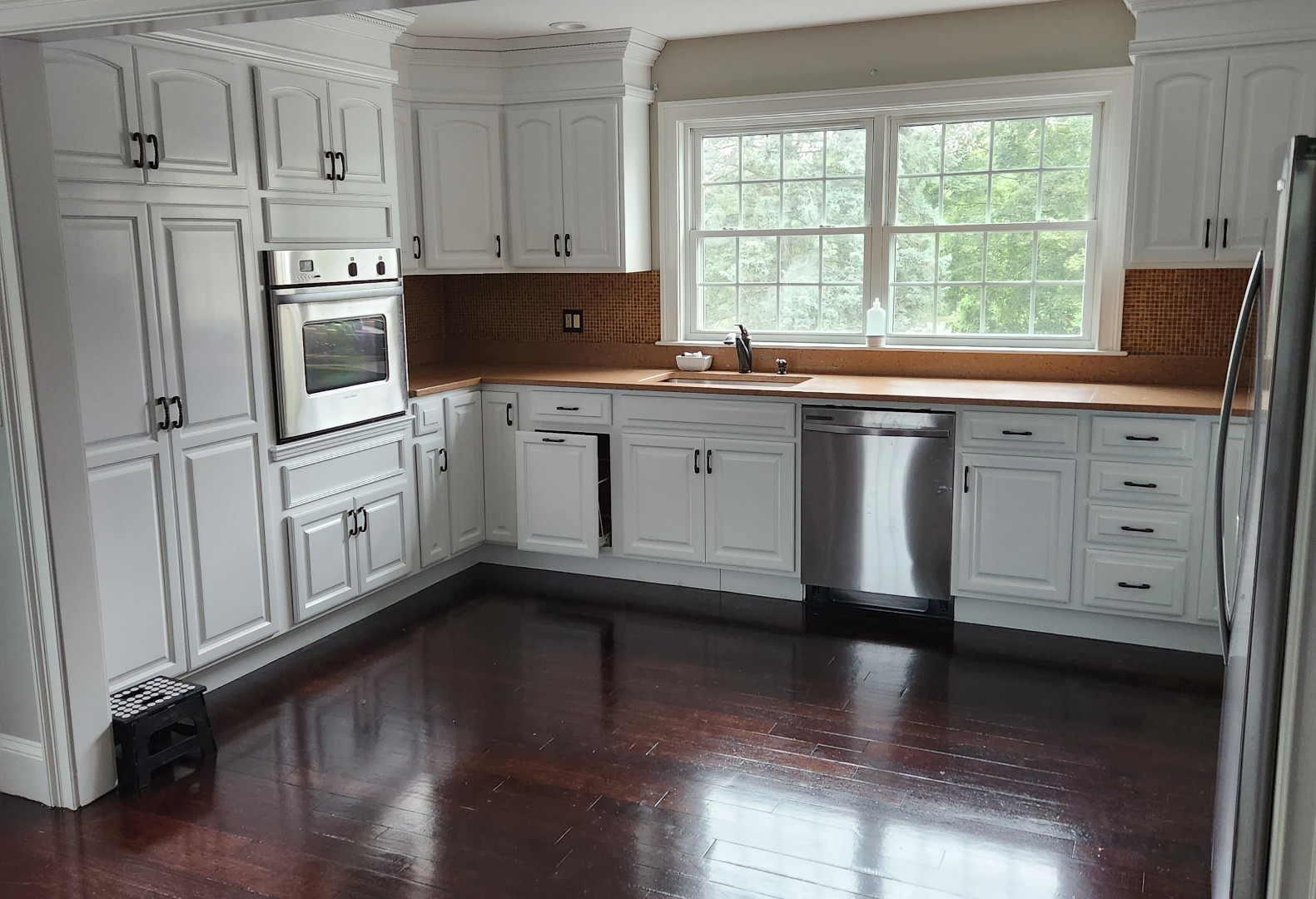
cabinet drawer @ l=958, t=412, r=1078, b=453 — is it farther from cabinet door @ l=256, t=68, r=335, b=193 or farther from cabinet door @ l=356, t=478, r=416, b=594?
cabinet door @ l=256, t=68, r=335, b=193

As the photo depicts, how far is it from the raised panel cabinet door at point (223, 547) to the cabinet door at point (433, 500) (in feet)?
2.86

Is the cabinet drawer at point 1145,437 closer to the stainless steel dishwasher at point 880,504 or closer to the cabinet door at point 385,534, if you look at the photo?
the stainless steel dishwasher at point 880,504

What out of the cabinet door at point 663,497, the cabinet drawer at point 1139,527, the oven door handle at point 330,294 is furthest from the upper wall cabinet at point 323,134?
the cabinet drawer at point 1139,527

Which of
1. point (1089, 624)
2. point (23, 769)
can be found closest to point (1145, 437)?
point (1089, 624)

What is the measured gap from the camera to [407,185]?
15.6 ft

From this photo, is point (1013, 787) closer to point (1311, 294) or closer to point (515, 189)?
point (1311, 294)

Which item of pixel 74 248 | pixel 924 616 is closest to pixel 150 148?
pixel 74 248

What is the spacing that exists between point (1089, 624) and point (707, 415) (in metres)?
1.64

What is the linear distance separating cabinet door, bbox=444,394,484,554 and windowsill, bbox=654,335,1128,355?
97 cm

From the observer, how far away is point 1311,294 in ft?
5.06

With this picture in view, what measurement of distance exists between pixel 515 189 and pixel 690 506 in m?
1.67

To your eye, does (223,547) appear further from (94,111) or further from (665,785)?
(665,785)

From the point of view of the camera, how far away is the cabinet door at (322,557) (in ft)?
12.7

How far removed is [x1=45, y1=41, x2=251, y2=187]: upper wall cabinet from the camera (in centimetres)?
295
